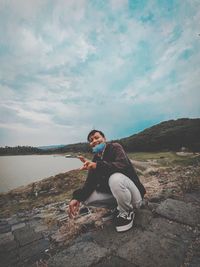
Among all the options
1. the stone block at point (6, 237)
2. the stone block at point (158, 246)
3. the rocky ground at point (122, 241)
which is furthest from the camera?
the stone block at point (6, 237)

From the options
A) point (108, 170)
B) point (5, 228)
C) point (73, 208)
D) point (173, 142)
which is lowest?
point (5, 228)

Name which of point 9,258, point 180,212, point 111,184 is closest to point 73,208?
point 111,184

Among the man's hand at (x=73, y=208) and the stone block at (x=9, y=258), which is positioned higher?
the man's hand at (x=73, y=208)

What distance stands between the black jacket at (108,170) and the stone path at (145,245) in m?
0.55

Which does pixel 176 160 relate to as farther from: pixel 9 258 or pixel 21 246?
pixel 9 258

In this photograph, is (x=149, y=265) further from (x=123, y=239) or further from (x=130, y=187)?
(x=130, y=187)

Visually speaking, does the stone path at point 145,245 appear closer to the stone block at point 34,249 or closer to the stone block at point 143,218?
the stone block at point 143,218

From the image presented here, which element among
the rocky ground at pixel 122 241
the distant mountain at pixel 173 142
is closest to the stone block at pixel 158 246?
the rocky ground at pixel 122 241

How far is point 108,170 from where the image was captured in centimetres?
274

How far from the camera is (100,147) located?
3061mm

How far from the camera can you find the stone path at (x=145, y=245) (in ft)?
6.64

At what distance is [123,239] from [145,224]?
1.66 feet

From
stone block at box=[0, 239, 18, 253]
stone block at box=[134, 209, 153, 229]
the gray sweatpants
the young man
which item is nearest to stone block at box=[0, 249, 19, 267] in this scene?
stone block at box=[0, 239, 18, 253]

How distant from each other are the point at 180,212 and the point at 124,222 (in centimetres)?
107
